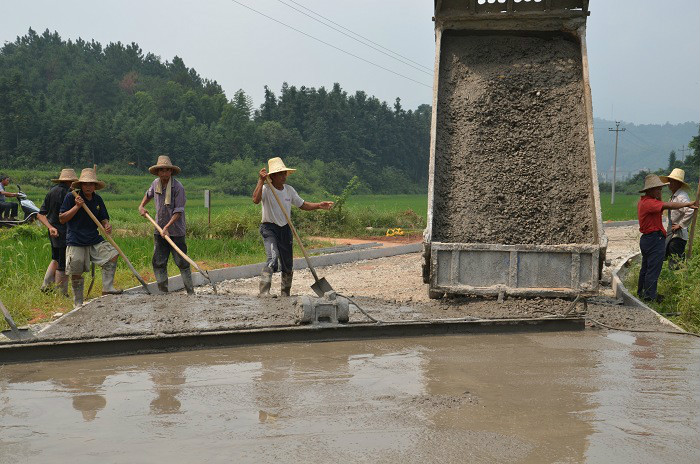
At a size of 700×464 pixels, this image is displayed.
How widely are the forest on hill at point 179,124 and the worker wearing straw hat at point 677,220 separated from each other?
136ft

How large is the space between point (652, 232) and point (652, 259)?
318 millimetres

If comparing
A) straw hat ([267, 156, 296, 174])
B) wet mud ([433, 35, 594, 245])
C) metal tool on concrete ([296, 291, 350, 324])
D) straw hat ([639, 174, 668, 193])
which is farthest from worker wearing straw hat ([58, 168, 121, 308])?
straw hat ([639, 174, 668, 193])

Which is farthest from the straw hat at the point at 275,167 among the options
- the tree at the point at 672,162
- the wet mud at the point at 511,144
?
the tree at the point at 672,162

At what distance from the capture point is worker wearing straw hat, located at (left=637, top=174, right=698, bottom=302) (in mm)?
9258

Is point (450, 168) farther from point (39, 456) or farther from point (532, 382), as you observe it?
point (39, 456)

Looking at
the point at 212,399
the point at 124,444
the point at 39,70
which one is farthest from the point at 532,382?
the point at 39,70

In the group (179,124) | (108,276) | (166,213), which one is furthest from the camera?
(179,124)

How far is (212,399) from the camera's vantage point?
16.4 ft

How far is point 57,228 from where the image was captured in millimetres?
9336

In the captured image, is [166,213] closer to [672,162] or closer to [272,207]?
[272,207]

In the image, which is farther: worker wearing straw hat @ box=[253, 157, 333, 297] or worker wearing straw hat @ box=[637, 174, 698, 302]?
worker wearing straw hat @ box=[637, 174, 698, 302]

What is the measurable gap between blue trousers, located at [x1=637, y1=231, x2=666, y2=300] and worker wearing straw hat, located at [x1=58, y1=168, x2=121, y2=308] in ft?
19.5

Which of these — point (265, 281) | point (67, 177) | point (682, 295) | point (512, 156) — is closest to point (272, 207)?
point (265, 281)

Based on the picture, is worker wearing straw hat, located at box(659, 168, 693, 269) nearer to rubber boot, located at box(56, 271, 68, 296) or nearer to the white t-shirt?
the white t-shirt
